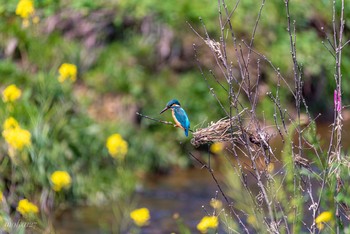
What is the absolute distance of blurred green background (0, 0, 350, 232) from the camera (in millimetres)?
6676

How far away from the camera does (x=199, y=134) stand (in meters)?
2.94

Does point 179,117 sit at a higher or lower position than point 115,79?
higher

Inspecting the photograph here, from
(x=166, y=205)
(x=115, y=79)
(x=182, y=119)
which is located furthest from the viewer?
(x=115, y=79)

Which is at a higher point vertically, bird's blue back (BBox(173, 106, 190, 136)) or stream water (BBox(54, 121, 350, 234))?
bird's blue back (BBox(173, 106, 190, 136))

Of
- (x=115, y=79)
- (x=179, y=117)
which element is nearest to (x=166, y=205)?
(x=115, y=79)

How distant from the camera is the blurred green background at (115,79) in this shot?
6676mm

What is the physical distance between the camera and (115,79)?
8047 millimetres

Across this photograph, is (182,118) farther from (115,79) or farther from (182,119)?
(115,79)

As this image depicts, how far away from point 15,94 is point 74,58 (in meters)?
2.24

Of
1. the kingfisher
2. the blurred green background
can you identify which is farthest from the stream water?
the kingfisher

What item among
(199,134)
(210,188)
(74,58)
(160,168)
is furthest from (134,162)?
(199,134)

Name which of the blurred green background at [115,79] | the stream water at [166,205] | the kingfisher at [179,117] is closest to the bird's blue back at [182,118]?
the kingfisher at [179,117]

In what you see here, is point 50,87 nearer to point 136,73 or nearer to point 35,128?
point 35,128

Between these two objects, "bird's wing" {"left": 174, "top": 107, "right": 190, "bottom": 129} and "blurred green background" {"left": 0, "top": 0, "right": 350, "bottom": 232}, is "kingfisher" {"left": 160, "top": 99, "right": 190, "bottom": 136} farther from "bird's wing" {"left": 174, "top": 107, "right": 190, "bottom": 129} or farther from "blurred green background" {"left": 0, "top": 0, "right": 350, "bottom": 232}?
"blurred green background" {"left": 0, "top": 0, "right": 350, "bottom": 232}
